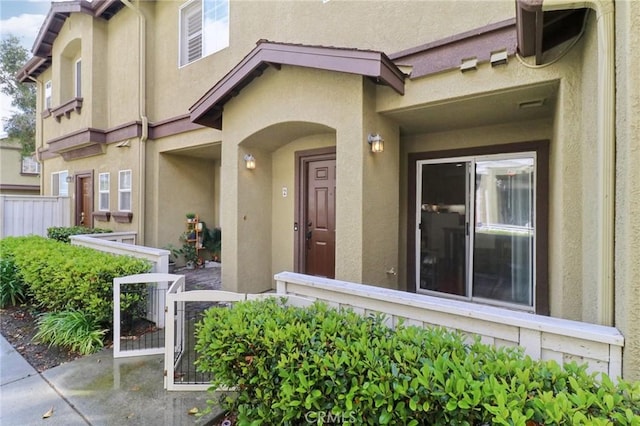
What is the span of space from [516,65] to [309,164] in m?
3.66

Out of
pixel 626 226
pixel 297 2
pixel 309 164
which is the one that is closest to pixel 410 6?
pixel 297 2

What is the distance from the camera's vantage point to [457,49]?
3.96m

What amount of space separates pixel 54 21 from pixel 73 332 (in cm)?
1122

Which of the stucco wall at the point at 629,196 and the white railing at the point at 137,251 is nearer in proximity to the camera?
the stucco wall at the point at 629,196

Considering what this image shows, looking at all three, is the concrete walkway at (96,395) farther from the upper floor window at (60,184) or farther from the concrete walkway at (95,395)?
the upper floor window at (60,184)

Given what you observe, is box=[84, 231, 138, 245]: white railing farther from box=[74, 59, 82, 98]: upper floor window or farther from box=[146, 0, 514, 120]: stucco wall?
box=[74, 59, 82, 98]: upper floor window

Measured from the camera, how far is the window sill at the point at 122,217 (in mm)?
8367

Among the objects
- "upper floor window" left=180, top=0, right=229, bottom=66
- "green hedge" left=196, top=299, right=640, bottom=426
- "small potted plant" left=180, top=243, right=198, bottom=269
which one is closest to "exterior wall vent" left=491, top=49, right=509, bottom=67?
"green hedge" left=196, top=299, right=640, bottom=426

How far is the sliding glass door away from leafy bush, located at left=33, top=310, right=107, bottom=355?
5.00 m

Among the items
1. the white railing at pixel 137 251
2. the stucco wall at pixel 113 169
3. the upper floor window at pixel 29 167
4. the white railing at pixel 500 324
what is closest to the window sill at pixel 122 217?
the stucco wall at pixel 113 169

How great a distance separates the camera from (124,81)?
8766mm

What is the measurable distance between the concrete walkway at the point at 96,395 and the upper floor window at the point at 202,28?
21.6 ft

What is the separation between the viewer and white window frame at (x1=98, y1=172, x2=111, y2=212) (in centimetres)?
931

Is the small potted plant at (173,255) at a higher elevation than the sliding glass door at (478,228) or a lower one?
lower
